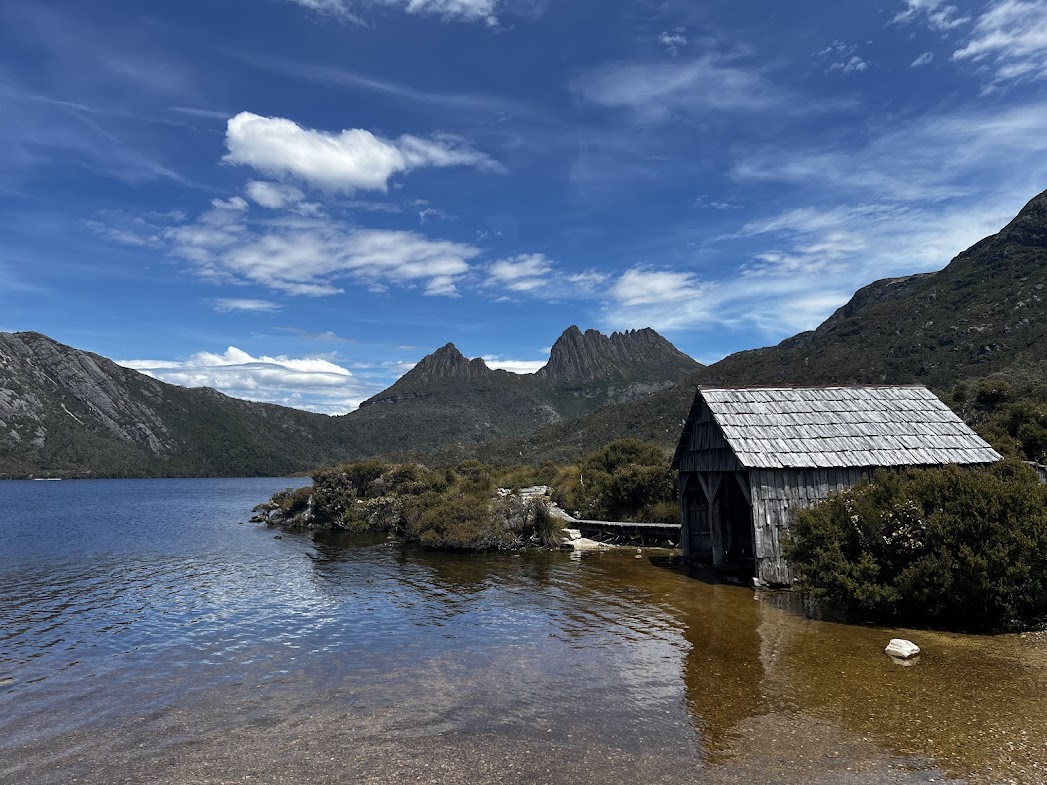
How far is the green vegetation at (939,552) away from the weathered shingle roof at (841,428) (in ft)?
11.3

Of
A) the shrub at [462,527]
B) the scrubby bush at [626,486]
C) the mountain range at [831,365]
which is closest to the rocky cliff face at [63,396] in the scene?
the mountain range at [831,365]

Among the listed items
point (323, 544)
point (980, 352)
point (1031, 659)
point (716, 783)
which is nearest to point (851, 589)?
point (1031, 659)

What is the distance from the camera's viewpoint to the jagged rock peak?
82.2m

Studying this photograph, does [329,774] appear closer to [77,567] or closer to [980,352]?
[77,567]

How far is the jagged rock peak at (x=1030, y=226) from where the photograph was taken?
82250 mm

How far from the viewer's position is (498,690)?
11828 mm

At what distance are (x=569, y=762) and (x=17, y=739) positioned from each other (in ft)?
29.0

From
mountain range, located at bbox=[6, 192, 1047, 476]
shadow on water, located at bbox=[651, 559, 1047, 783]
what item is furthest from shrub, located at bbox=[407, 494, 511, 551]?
mountain range, located at bbox=[6, 192, 1047, 476]

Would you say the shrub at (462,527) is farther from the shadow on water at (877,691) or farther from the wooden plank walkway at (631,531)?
the shadow on water at (877,691)

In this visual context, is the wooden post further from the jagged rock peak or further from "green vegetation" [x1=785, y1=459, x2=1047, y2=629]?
the jagged rock peak

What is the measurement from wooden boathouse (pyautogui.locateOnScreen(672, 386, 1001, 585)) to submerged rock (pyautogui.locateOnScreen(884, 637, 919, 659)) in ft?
21.5

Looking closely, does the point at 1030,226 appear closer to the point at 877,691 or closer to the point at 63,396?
the point at 877,691

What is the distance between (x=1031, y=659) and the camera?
39.9 feet

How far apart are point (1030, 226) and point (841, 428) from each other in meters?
89.2
